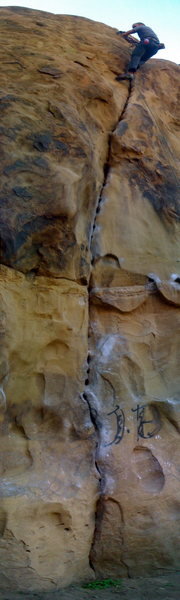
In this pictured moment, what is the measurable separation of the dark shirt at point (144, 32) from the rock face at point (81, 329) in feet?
3.35

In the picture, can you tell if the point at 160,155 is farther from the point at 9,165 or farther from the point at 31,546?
the point at 31,546

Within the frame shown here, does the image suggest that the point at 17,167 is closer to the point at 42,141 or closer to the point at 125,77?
the point at 42,141

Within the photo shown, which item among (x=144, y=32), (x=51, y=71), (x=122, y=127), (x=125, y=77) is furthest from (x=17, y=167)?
(x=144, y=32)

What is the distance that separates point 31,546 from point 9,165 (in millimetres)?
3032

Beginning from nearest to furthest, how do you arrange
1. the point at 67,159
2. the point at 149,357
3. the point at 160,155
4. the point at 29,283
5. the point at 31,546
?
the point at 31,546 → the point at 29,283 → the point at 67,159 → the point at 149,357 → the point at 160,155

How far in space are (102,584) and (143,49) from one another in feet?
17.9

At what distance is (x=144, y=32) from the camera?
7844mm

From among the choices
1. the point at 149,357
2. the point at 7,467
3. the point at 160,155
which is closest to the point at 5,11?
the point at 160,155

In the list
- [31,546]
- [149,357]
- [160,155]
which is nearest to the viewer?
[31,546]

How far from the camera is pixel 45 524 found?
5.49m

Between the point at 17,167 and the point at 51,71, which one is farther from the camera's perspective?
the point at 51,71

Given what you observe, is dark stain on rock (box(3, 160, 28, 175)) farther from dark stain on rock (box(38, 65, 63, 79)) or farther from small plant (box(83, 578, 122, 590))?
small plant (box(83, 578, 122, 590))

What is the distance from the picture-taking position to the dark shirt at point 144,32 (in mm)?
7758

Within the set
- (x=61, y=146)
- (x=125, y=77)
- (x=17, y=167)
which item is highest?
(x=125, y=77)
